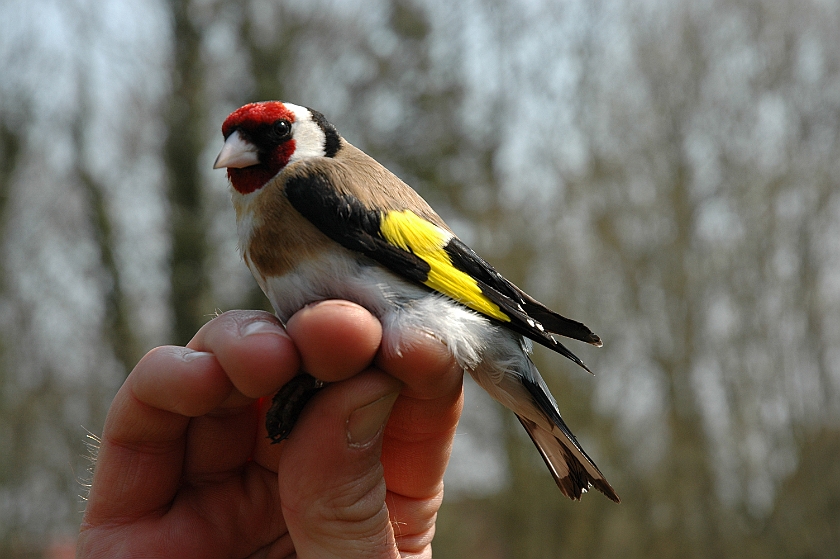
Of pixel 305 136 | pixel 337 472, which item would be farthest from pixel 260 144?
pixel 337 472

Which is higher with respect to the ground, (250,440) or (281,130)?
(281,130)

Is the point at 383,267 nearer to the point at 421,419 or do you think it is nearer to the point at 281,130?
the point at 421,419

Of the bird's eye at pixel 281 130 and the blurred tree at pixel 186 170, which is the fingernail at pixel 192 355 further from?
the blurred tree at pixel 186 170

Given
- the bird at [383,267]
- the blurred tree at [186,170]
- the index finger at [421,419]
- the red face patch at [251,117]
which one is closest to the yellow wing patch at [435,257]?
the bird at [383,267]

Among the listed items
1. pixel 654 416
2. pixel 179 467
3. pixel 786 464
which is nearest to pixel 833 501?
pixel 786 464

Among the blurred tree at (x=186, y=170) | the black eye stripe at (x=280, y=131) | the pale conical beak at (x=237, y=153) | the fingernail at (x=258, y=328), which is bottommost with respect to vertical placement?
the blurred tree at (x=186, y=170)

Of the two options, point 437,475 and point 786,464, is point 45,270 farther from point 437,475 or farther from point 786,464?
point 786,464

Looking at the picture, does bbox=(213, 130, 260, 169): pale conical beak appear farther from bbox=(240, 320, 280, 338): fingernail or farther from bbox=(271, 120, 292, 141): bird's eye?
bbox=(240, 320, 280, 338): fingernail
